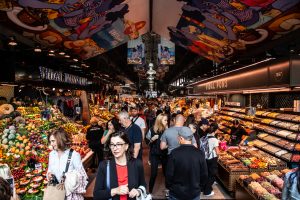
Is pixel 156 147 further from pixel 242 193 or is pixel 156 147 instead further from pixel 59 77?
pixel 59 77

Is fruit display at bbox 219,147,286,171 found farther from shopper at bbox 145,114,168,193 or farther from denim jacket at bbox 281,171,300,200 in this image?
denim jacket at bbox 281,171,300,200

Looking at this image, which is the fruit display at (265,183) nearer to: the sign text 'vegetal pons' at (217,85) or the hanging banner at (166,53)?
the sign text 'vegetal pons' at (217,85)

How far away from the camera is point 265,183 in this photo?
5926 mm

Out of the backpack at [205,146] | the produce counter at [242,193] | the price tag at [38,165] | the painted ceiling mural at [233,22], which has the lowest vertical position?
the produce counter at [242,193]

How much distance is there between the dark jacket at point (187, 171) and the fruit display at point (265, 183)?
192cm

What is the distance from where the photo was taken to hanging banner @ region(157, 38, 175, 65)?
16.1m

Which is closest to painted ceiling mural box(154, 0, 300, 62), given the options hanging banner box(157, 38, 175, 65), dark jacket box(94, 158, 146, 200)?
dark jacket box(94, 158, 146, 200)

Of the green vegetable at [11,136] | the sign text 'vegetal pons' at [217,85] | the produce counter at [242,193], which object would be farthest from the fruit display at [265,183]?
the sign text 'vegetal pons' at [217,85]

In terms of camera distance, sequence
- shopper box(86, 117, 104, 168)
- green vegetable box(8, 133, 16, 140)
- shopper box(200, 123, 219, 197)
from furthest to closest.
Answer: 1. shopper box(86, 117, 104, 168)
2. shopper box(200, 123, 219, 197)
3. green vegetable box(8, 133, 16, 140)

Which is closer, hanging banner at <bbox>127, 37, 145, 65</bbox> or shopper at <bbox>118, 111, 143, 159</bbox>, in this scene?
shopper at <bbox>118, 111, 143, 159</bbox>

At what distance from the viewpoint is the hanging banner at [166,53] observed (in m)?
16.1

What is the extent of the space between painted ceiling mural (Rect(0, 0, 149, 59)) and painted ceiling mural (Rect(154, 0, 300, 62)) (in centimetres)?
171

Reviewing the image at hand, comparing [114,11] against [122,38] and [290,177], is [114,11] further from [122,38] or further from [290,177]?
[290,177]

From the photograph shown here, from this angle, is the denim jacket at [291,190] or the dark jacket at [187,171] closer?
the denim jacket at [291,190]
